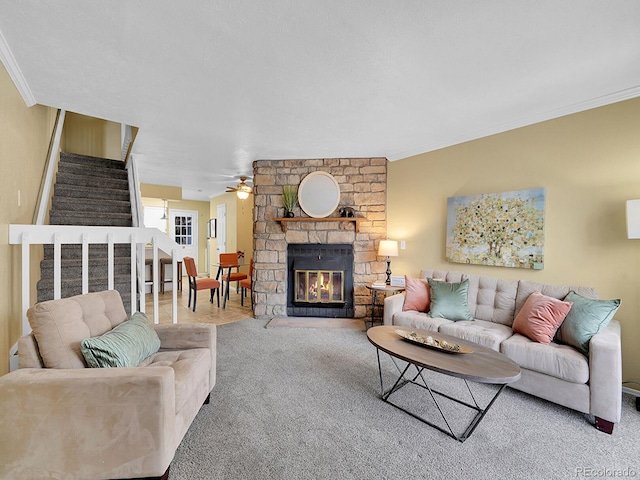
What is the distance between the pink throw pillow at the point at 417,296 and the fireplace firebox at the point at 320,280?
1147 millimetres

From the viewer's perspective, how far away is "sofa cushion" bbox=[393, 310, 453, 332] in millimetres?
2777

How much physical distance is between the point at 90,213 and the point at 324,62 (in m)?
3.58

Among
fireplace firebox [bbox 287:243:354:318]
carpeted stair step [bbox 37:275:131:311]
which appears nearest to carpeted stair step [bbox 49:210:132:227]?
carpeted stair step [bbox 37:275:131:311]

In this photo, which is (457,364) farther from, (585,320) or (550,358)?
(585,320)

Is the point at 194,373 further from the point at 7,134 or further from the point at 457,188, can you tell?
the point at 457,188

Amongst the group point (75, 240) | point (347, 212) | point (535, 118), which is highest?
point (535, 118)

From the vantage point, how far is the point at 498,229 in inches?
122

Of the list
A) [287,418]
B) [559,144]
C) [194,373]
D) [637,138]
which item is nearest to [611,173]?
[637,138]

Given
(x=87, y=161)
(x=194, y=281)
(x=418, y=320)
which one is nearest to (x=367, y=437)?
(x=418, y=320)

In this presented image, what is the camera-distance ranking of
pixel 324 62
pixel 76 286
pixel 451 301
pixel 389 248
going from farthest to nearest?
pixel 389 248 < pixel 76 286 < pixel 451 301 < pixel 324 62

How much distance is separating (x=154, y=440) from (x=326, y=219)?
323 centimetres

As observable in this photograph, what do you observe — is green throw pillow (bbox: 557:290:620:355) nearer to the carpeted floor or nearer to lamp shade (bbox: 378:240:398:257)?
the carpeted floor

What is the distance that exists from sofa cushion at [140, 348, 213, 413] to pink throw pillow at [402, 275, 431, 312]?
7.17 feet

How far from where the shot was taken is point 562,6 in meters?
1.53
